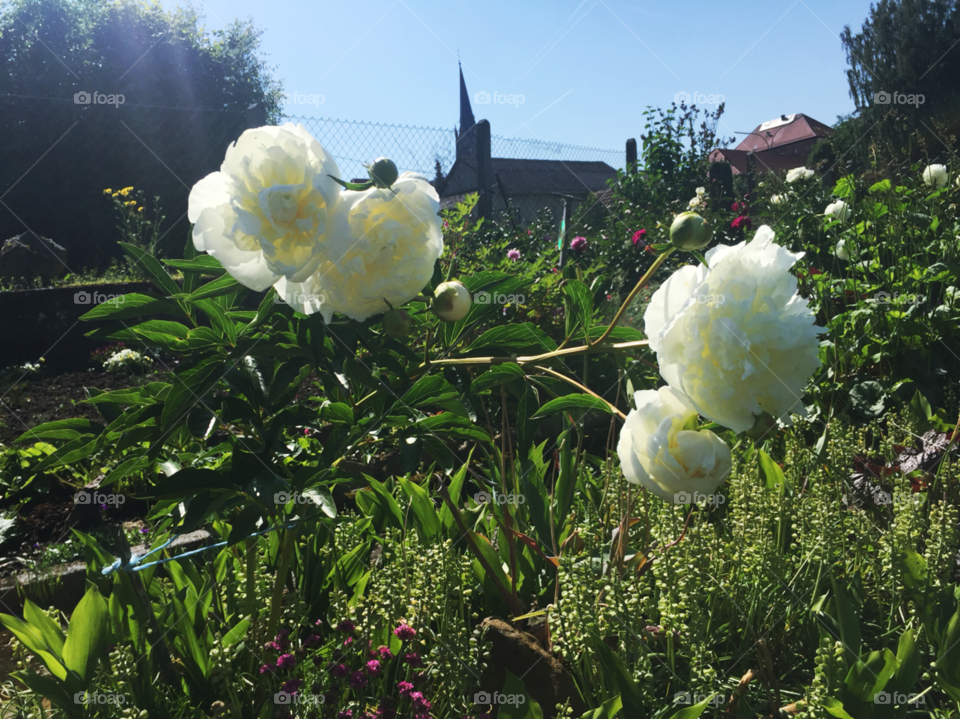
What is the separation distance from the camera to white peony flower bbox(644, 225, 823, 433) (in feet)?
1.98

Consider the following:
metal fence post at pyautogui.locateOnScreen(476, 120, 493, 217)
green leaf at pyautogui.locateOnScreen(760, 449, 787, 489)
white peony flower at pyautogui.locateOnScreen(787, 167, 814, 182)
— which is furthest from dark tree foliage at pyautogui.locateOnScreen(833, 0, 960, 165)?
green leaf at pyautogui.locateOnScreen(760, 449, 787, 489)

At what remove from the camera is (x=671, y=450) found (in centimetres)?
67

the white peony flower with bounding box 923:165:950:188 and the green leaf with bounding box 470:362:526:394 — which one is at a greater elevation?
the white peony flower with bounding box 923:165:950:188

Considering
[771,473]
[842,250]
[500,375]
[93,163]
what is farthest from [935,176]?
[93,163]

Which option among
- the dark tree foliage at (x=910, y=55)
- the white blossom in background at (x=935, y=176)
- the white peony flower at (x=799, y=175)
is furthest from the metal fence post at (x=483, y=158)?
the dark tree foliage at (x=910, y=55)

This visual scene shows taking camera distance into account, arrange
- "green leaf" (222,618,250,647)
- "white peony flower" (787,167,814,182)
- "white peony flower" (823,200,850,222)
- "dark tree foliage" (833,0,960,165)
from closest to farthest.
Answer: "green leaf" (222,618,250,647)
"white peony flower" (823,200,850,222)
"white peony flower" (787,167,814,182)
"dark tree foliage" (833,0,960,165)

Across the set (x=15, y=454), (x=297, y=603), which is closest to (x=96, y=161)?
(x=15, y=454)

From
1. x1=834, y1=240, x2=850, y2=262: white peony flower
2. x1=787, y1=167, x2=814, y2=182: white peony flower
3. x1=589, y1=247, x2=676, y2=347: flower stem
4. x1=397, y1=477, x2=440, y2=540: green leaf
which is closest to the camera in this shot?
x1=589, y1=247, x2=676, y2=347: flower stem

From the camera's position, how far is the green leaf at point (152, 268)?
2.95ft

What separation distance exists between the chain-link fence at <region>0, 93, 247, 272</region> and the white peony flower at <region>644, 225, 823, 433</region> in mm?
7778

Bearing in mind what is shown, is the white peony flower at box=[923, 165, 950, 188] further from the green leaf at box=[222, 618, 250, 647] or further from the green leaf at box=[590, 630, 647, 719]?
the green leaf at box=[222, 618, 250, 647]

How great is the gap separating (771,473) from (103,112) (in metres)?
10.1

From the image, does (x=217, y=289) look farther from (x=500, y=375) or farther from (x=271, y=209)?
(x=500, y=375)

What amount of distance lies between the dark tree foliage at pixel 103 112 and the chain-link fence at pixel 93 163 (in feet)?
0.06
